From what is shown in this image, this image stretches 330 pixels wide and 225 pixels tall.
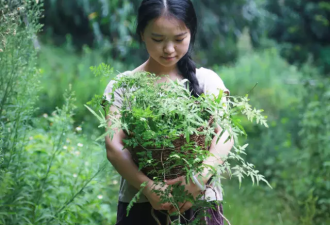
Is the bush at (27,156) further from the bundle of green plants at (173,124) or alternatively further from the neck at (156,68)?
the bundle of green plants at (173,124)

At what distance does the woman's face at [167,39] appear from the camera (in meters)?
2.28

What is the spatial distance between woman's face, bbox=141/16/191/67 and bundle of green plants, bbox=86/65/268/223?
0.37 metres

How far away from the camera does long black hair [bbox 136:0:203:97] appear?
2.33 m

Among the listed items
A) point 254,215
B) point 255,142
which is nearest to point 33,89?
point 254,215

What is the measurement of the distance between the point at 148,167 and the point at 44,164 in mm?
1797

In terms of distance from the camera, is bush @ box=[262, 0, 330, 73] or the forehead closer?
the forehead

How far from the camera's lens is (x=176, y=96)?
1843mm

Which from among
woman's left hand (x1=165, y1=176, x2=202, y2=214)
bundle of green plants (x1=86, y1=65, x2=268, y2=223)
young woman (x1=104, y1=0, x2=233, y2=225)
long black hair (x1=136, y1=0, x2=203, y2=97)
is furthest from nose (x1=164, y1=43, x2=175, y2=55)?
woman's left hand (x1=165, y1=176, x2=202, y2=214)

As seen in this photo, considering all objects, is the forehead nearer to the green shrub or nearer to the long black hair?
the long black hair

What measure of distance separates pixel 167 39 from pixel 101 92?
14.3ft

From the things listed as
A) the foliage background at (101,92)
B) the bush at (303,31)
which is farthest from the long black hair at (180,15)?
the bush at (303,31)

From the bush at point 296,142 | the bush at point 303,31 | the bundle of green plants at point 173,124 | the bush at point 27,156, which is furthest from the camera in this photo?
the bush at point 303,31

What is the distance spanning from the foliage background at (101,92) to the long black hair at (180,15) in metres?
0.32

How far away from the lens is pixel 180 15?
92.0 inches
